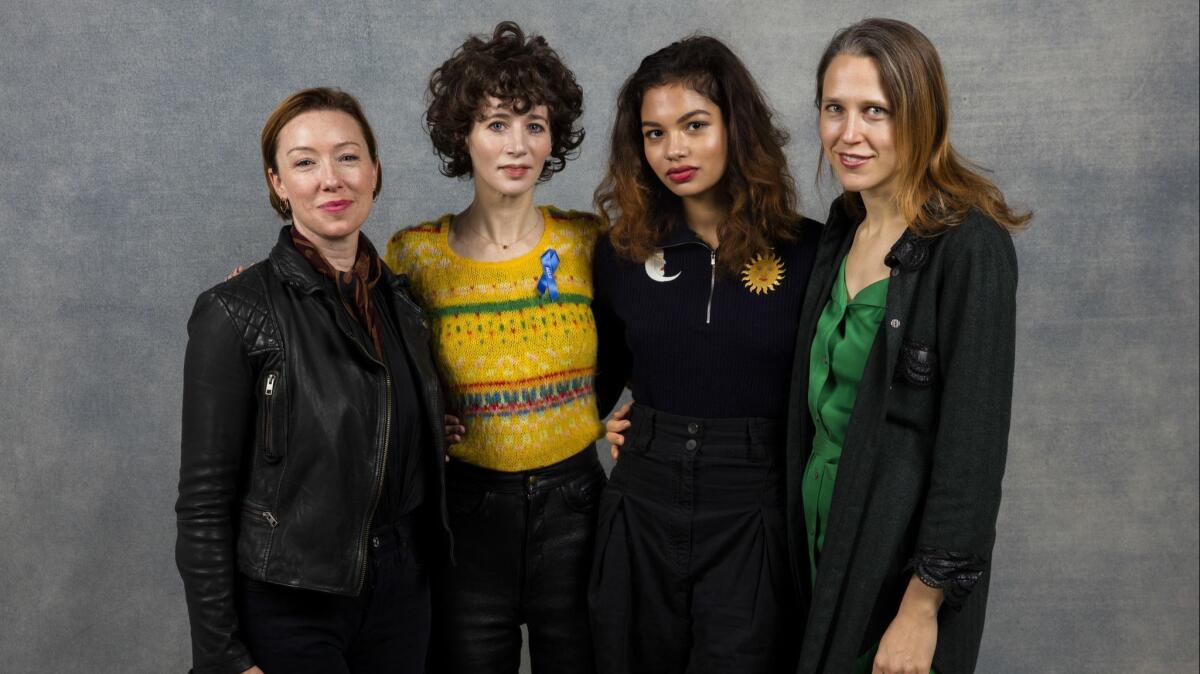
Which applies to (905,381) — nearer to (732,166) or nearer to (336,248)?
(732,166)

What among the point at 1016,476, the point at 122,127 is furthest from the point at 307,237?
the point at 1016,476

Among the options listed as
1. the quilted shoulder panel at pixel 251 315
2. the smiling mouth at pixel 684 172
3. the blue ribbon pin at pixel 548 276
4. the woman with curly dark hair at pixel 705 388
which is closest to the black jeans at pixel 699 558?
the woman with curly dark hair at pixel 705 388

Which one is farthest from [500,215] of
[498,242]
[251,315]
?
[251,315]

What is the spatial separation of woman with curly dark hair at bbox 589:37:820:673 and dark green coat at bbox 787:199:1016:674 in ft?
0.70

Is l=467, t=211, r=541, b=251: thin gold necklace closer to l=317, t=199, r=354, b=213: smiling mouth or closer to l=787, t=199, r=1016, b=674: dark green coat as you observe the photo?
l=317, t=199, r=354, b=213: smiling mouth

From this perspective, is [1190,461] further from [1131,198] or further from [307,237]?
[307,237]

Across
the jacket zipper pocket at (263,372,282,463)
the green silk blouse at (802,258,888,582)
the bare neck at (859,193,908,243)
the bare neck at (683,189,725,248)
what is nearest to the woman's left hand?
the green silk blouse at (802,258,888,582)

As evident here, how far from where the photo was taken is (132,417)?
3615 millimetres

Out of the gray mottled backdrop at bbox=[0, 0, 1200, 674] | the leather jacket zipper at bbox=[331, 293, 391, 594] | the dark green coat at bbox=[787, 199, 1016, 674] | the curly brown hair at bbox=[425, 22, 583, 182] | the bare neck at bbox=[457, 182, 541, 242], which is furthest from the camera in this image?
the gray mottled backdrop at bbox=[0, 0, 1200, 674]

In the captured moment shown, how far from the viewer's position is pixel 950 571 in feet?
6.64

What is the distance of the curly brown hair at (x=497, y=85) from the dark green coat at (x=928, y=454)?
0.92 metres

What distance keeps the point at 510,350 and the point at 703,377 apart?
0.45m

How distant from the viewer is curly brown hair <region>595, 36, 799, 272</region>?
244 centimetres

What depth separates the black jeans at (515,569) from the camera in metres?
2.50
